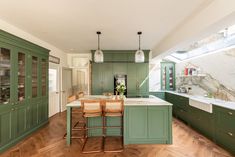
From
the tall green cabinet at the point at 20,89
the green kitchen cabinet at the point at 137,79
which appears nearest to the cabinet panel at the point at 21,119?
the tall green cabinet at the point at 20,89

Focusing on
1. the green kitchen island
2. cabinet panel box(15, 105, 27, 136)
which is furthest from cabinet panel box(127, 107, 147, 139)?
cabinet panel box(15, 105, 27, 136)

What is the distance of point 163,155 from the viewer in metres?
2.75

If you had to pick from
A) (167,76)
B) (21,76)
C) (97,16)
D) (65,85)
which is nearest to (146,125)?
(97,16)

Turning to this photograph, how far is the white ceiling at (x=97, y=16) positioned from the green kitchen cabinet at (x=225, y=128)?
6.86ft

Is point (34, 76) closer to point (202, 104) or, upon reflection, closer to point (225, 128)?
point (202, 104)

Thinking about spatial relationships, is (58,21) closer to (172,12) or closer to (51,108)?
(172,12)

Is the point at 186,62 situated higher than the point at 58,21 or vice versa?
the point at 58,21

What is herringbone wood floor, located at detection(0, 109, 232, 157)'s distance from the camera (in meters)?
2.78

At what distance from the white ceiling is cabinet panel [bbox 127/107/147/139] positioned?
194cm

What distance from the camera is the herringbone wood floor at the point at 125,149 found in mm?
2775

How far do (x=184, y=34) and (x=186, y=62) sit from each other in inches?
112

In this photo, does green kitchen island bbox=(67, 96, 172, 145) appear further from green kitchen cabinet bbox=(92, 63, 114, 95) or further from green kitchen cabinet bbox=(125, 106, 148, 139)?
green kitchen cabinet bbox=(92, 63, 114, 95)

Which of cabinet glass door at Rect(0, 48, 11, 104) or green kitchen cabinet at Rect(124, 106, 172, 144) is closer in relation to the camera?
cabinet glass door at Rect(0, 48, 11, 104)

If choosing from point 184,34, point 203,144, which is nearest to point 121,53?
point 184,34
